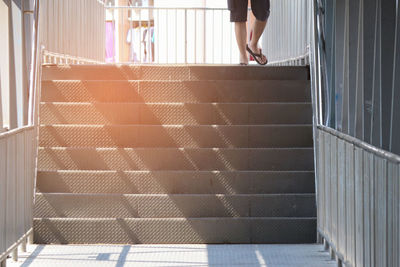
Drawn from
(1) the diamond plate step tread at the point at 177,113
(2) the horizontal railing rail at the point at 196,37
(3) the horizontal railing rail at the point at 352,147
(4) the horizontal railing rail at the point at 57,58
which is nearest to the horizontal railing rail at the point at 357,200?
(3) the horizontal railing rail at the point at 352,147

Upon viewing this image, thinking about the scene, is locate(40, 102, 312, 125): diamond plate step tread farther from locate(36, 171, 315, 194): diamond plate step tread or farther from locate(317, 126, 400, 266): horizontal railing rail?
locate(317, 126, 400, 266): horizontal railing rail

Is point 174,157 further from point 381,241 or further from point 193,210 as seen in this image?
point 381,241

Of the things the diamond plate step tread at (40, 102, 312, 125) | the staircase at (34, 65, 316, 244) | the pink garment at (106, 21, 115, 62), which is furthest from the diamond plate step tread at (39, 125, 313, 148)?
the pink garment at (106, 21, 115, 62)

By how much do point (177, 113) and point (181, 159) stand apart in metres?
0.55

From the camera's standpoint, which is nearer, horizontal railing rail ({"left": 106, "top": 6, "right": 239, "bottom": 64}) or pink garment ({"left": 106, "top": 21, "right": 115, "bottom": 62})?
horizontal railing rail ({"left": 106, "top": 6, "right": 239, "bottom": 64})

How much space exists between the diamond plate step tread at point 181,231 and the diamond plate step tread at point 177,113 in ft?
3.67

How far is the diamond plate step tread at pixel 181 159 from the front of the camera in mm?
6137

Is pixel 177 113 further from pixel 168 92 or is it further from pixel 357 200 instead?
pixel 357 200

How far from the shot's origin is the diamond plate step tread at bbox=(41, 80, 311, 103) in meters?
6.79

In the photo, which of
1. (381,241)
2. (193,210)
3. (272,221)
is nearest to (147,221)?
(193,210)

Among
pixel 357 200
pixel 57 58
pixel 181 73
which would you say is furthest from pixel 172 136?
pixel 357 200

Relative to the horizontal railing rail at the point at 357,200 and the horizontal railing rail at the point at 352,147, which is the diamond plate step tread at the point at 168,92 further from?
the horizontal railing rail at the point at 357,200

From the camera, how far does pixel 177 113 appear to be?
6570 millimetres

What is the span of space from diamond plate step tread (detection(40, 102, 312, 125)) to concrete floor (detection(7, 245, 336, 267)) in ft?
4.33
